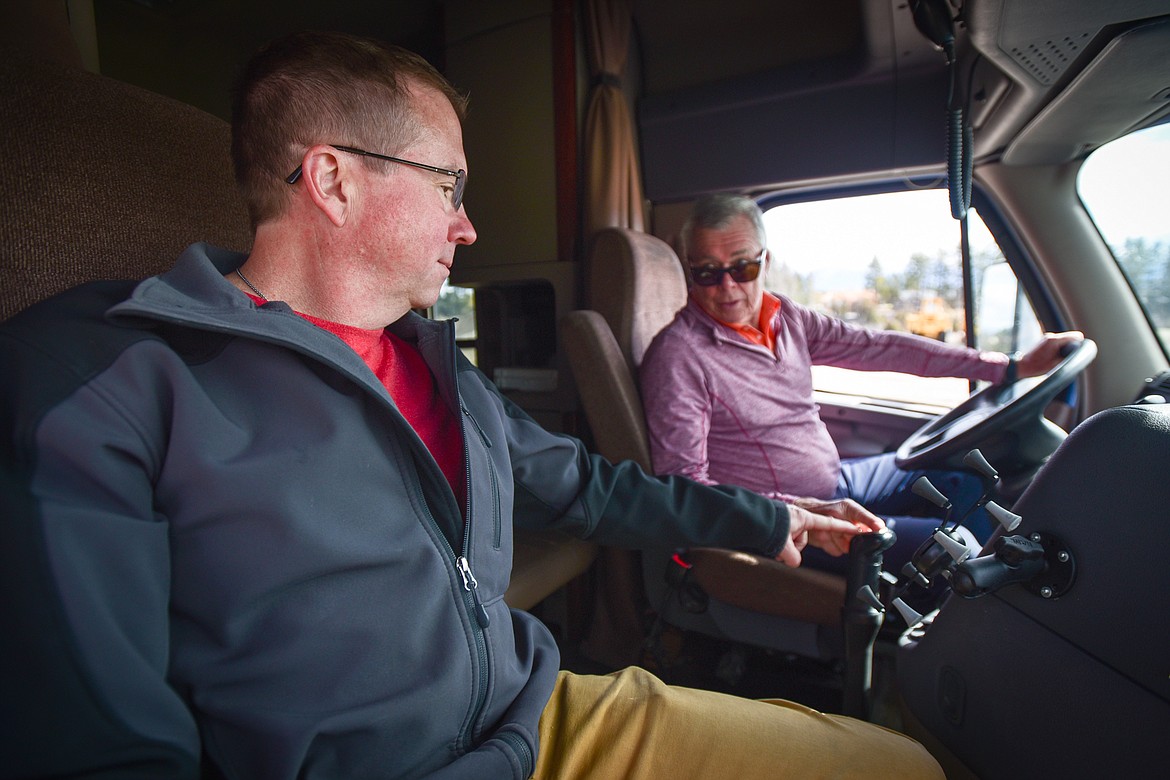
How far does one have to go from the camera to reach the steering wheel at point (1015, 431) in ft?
4.93

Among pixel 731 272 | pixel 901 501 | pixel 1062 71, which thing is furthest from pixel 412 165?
pixel 901 501

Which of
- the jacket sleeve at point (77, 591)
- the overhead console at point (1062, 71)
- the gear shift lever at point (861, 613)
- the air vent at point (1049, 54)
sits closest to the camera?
the jacket sleeve at point (77, 591)

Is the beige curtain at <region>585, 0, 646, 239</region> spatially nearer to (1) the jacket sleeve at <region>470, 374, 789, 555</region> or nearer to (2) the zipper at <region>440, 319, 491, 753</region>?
(1) the jacket sleeve at <region>470, 374, 789, 555</region>

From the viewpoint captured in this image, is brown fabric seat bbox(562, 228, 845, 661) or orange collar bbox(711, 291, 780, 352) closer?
brown fabric seat bbox(562, 228, 845, 661)

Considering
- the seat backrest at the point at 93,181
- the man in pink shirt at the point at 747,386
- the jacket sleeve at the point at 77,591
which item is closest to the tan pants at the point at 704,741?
the jacket sleeve at the point at 77,591

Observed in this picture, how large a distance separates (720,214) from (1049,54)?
2.95 ft

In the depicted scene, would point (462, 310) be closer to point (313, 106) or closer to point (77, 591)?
point (313, 106)

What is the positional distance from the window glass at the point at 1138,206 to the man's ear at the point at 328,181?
2.27 metres

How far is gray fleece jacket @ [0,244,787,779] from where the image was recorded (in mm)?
584

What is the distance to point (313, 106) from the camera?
98 centimetres

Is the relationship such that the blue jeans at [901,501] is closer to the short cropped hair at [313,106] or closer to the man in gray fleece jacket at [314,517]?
the man in gray fleece jacket at [314,517]

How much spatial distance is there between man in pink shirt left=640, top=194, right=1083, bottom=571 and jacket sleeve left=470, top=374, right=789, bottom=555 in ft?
1.79

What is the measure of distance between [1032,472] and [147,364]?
1862mm

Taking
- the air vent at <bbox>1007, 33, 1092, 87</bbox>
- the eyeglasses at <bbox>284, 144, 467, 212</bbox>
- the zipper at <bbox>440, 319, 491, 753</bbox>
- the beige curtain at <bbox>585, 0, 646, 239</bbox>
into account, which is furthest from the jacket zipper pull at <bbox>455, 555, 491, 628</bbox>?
the beige curtain at <bbox>585, 0, 646, 239</bbox>
